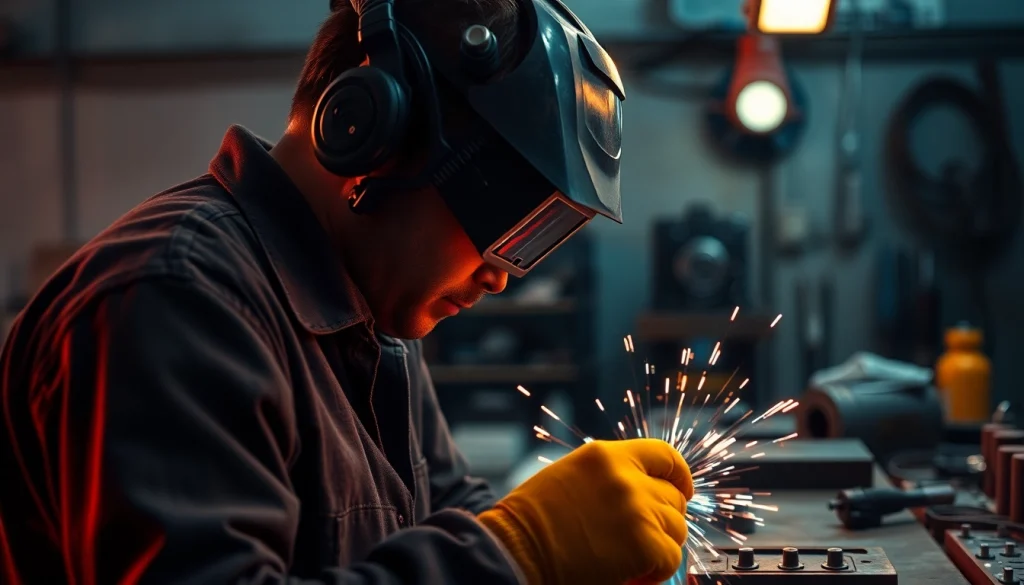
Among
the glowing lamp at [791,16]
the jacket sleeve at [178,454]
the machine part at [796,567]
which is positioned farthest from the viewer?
the glowing lamp at [791,16]

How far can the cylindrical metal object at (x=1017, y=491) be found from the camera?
1.52 m

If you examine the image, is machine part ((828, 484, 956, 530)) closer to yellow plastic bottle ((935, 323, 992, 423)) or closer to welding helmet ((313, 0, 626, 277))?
welding helmet ((313, 0, 626, 277))

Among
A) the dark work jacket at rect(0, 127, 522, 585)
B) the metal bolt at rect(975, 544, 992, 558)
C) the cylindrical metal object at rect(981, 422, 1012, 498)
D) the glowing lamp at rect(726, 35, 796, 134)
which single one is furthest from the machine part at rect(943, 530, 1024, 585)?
the glowing lamp at rect(726, 35, 796, 134)

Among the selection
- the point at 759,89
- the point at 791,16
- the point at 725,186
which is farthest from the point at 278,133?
the point at 791,16

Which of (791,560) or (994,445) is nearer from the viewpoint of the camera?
(791,560)

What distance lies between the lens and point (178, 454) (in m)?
0.90

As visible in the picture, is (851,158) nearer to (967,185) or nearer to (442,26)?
(967,185)

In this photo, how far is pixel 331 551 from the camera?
1112 millimetres

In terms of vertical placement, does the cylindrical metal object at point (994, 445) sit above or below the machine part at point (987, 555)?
above

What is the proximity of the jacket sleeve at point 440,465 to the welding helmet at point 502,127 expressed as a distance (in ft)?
1.56

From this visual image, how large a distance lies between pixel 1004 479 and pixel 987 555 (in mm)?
319

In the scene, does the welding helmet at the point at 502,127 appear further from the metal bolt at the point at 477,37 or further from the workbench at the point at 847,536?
the workbench at the point at 847,536

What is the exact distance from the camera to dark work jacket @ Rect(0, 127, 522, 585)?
89cm

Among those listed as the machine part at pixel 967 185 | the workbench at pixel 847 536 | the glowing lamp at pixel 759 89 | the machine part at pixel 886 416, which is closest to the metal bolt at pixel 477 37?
the workbench at pixel 847 536
